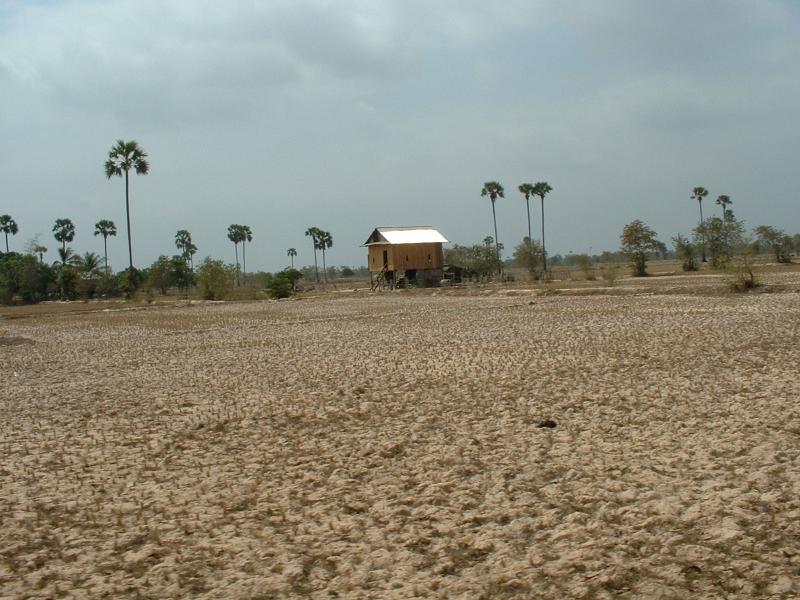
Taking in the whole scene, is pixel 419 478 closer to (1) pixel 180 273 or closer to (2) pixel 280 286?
(2) pixel 280 286

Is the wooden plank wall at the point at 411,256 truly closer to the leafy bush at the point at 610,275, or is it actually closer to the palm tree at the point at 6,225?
the leafy bush at the point at 610,275

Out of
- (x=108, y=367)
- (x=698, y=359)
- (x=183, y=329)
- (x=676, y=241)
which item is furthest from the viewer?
(x=676, y=241)

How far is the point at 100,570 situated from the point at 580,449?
4667 mm

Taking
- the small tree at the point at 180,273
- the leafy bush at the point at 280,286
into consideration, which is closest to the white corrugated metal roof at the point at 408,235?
the leafy bush at the point at 280,286

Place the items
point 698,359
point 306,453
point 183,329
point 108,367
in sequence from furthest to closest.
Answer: point 183,329 < point 108,367 < point 698,359 < point 306,453

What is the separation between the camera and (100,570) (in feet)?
18.0

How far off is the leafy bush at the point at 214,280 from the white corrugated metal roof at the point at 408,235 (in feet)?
41.5

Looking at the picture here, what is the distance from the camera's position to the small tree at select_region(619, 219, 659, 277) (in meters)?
59.8

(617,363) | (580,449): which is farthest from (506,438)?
(617,363)

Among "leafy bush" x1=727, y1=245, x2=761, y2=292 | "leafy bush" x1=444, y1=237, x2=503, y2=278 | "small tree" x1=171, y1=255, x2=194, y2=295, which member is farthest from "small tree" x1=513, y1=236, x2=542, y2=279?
"leafy bush" x1=727, y1=245, x2=761, y2=292

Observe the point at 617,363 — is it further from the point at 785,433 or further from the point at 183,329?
the point at 183,329

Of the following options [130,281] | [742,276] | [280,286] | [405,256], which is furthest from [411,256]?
[742,276]

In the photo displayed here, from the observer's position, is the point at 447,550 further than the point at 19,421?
No

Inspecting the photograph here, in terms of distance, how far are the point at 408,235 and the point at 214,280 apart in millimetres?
15990
